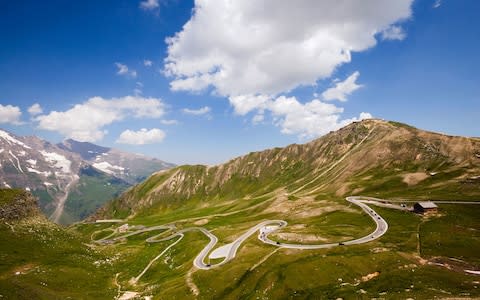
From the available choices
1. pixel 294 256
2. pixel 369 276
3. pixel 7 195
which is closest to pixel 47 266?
pixel 7 195

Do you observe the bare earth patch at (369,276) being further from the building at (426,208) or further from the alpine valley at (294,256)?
the building at (426,208)

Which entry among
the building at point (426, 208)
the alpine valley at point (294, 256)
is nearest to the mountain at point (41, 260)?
the alpine valley at point (294, 256)

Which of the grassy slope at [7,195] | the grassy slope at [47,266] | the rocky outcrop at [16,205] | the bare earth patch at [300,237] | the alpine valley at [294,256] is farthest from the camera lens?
the grassy slope at [7,195]

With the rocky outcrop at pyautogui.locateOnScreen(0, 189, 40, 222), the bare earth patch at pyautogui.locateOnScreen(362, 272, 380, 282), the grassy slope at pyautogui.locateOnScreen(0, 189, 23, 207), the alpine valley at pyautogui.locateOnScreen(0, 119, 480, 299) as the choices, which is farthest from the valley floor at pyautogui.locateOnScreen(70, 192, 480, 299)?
the grassy slope at pyautogui.locateOnScreen(0, 189, 23, 207)

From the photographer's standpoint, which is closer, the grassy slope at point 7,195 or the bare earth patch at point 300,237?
the bare earth patch at point 300,237

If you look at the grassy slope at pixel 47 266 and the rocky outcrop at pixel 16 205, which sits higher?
the rocky outcrop at pixel 16 205

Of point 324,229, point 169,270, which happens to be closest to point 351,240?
point 324,229

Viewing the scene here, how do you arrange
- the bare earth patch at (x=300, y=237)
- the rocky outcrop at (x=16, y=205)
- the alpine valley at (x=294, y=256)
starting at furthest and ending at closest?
the rocky outcrop at (x=16, y=205), the bare earth patch at (x=300, y=237), the alpine valley at (x=294, y=256)

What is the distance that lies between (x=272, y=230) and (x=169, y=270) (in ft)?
162

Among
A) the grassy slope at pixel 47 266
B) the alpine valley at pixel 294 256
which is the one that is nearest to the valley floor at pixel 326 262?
the alpine valley at pixel 294 256

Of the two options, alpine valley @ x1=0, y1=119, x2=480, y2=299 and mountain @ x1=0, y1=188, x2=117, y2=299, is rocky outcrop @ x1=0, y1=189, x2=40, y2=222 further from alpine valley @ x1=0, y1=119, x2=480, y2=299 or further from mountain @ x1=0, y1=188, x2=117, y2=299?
alpine valley @ x1=0, y1=119, x2=480, y2=299

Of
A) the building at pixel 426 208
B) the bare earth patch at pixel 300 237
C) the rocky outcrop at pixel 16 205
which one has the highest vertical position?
the rocky outcrop at pixel 16 205

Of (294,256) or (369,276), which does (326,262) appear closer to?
(294,256)

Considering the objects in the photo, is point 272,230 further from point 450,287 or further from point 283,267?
point 450,287
